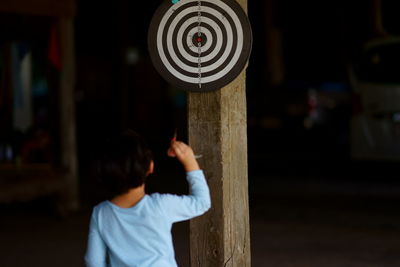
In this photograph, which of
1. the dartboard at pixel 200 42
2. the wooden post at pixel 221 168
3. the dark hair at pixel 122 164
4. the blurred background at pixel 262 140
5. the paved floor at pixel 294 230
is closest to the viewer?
the dark hair at pixel 122 164

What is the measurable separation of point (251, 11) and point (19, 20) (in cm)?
1261

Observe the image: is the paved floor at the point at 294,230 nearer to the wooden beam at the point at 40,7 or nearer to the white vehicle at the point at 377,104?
the white vehicle at the point at 377,104

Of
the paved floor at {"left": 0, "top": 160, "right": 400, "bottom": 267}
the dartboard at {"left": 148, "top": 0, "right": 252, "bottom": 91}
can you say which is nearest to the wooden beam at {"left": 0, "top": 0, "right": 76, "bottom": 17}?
the paved floor at {"left": 0, "top": 160, "right": 400, "bottom": 267}

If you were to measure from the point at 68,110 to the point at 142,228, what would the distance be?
222 inches

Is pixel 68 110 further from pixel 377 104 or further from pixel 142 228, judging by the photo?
pixel 142 228

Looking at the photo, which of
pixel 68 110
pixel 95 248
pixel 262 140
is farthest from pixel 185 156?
pixel 262 140

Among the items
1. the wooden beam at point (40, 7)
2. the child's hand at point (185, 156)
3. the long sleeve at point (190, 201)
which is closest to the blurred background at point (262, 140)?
the wooden beam at point (40, 7)

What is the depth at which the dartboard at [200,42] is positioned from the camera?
3871 mm

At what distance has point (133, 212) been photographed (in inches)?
116

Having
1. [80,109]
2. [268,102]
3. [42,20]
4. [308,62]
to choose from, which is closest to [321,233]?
[42,20]

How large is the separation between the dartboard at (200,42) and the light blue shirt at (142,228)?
1.06 m

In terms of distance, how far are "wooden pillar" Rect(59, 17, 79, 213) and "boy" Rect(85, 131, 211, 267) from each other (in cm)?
544

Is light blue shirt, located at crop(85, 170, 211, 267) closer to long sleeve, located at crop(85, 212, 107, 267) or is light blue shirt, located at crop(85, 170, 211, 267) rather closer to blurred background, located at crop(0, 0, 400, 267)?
long sleeve, located at crop(85, 212, 107, 267)

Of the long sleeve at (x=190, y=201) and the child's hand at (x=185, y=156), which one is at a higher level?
the child's hand at (x=185, y=156)
